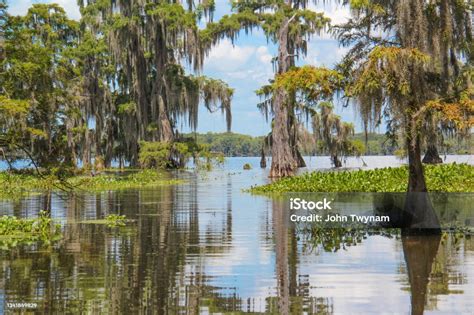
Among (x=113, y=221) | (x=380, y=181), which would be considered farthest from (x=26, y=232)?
(x=380, y=181)

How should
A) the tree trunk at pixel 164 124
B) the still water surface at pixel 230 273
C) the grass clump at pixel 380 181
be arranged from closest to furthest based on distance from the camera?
the still water surface at pixel 230 273 < the grass clump at pixel 380 181 < the tree trunk at pixel 164 124

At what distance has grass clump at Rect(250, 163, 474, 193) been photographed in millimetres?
24328

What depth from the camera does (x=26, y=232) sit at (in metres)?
16.5

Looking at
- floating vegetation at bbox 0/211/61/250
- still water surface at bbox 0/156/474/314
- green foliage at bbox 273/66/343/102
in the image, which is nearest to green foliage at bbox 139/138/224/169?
still water surface at bbox 0/156/474/314

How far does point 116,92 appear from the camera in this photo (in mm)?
62281

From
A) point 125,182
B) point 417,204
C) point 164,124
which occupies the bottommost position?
point 417,204

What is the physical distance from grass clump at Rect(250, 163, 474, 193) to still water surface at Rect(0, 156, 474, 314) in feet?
25.4

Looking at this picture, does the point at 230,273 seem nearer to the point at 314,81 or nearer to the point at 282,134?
the point at 314,81

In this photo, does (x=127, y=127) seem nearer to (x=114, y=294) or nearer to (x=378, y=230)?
(x=378, y=230)

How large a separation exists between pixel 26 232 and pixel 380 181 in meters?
13.9

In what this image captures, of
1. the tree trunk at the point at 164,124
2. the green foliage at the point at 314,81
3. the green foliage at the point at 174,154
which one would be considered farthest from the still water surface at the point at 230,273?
the tree trunk at the point at 164,124

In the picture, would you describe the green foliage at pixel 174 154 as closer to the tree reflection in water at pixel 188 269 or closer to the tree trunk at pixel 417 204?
the tree reflection in water at pixel 188 269

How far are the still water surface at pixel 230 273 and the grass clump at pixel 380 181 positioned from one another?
7.73m

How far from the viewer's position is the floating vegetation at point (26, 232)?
50.2ft
